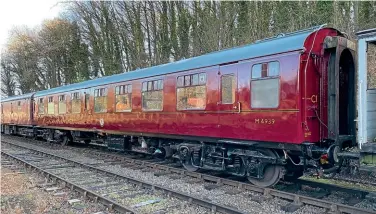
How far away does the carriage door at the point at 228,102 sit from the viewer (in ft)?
26.2

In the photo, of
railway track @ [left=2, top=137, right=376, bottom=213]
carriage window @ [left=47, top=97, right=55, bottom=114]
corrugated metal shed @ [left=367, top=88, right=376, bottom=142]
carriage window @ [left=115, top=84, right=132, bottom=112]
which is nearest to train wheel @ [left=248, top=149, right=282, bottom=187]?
railway track @ [left=2, top=137, right=376, bottom=213]

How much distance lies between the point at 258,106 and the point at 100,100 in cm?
824

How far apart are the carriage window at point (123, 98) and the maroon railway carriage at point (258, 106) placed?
1.88 feet

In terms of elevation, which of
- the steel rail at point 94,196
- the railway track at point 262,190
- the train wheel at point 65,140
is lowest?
the steel rail at point 94,196

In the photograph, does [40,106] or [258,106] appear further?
[40,106]

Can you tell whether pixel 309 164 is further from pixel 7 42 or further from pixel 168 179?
pixel 7 42

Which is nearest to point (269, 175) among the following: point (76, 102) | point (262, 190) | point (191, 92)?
point (262, 190)

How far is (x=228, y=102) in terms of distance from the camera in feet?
26.9

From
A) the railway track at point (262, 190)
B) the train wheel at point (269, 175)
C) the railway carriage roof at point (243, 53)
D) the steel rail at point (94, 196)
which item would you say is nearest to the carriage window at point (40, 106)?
the railway track at point (262, 190)

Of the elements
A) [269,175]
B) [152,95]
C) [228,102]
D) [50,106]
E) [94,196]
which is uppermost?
[152,95]

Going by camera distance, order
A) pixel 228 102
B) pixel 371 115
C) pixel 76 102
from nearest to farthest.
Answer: pixel 371 115 < pixel 228 102 < pixel 76 102

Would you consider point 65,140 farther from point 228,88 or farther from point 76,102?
point 228,88

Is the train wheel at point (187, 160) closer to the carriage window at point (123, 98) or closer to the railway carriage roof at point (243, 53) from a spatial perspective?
the railway carriage roof at point (243, 53)

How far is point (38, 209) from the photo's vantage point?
6500 millimetres
